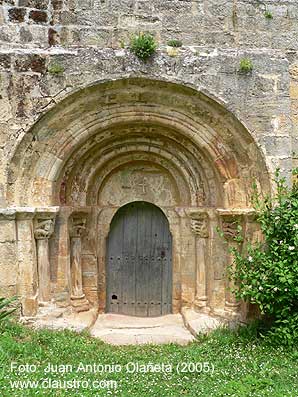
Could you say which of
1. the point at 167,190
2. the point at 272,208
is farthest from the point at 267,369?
the point at 167,190

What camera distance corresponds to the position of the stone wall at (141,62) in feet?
15.6

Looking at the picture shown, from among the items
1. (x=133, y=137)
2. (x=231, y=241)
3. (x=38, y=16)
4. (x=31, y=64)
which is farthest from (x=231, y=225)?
(x=38, y=16)

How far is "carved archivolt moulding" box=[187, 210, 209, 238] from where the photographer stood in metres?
5.54

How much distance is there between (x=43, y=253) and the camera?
508 cm

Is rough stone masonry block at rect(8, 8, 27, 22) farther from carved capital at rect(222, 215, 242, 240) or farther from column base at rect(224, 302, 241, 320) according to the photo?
column base at rect(224, 302, 241, 320)

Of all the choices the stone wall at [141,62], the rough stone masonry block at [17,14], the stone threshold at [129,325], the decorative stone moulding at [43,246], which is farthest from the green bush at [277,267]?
the rough stone masonry block at [17,14]

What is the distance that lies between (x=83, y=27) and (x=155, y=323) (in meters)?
3.58

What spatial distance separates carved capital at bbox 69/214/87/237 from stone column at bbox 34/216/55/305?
43cm

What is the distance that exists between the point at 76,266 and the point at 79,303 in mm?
439

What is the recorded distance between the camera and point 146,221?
5980 mm

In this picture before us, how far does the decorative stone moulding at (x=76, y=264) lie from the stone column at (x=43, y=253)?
0.42 metres

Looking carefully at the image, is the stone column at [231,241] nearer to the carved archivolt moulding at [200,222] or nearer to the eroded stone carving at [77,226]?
the carved archivolt moulding at [200,222]

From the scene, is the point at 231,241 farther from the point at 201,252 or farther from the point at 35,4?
the point at 35,4

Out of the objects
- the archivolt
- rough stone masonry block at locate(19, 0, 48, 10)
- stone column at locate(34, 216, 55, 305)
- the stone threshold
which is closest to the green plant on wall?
the archivolt
